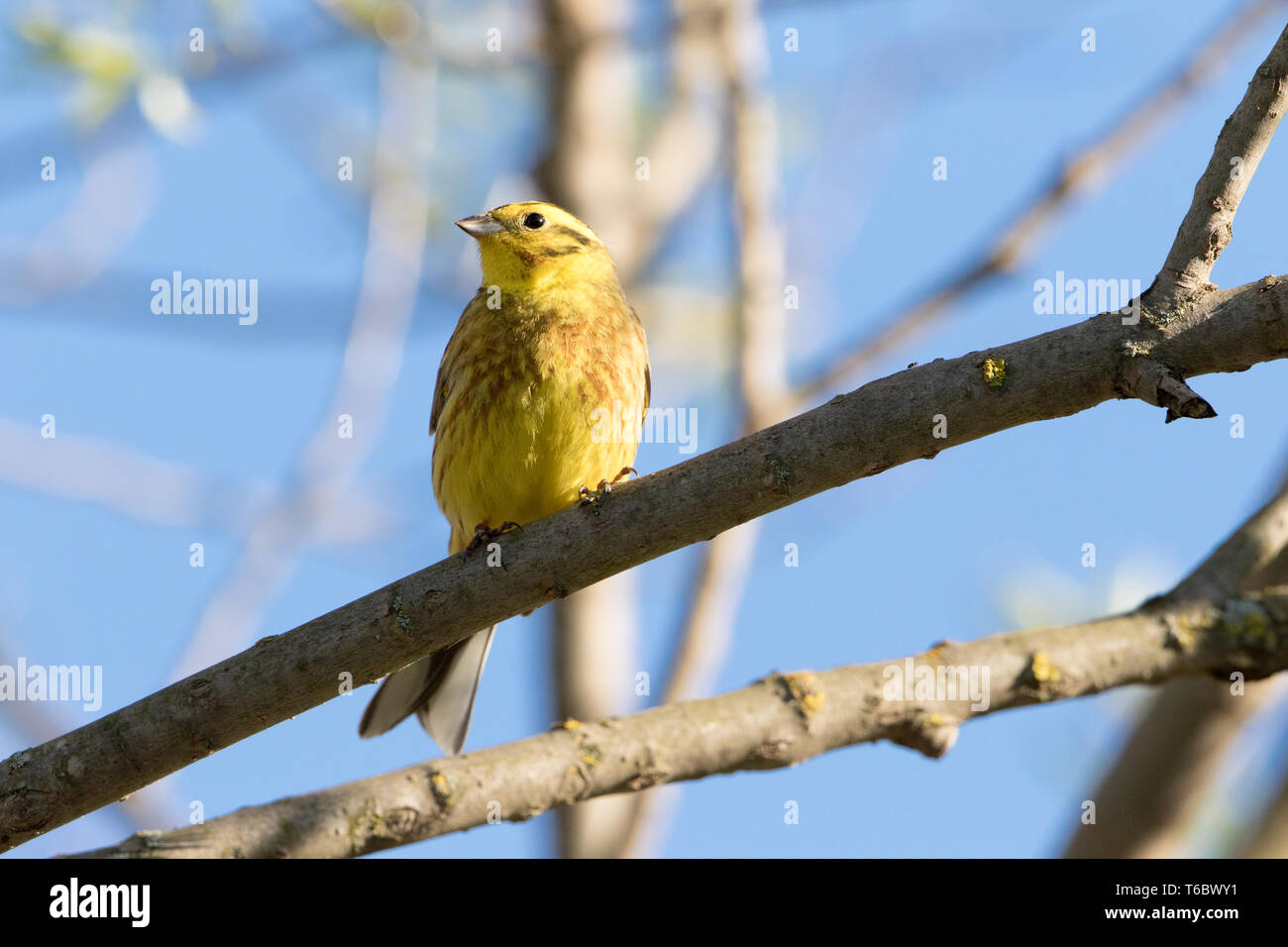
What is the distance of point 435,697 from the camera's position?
4602mm

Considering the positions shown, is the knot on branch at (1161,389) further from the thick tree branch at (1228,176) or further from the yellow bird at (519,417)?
the yellow bird at (519,417)

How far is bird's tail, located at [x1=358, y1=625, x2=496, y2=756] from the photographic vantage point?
4.49 m

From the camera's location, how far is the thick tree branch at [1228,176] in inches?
114

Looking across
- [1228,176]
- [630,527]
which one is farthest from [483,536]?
[1228,176]

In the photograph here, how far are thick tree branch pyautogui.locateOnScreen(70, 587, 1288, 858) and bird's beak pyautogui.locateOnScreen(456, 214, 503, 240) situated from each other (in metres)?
2.23

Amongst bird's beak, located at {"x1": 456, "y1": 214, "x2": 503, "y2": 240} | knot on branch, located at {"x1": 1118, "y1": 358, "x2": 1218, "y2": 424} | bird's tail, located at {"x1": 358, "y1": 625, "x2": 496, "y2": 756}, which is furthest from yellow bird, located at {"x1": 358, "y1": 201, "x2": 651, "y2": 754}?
knot on branch, located at {"x1": 1118, "y1": 358, "x2": 1218, "y2": 424}

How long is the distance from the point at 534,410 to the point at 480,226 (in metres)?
1.12

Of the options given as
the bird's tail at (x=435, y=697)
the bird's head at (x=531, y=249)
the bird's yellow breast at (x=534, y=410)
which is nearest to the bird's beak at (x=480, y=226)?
the bird's head at (x=531, y=249)

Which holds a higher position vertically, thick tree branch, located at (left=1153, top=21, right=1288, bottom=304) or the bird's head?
the bird's head

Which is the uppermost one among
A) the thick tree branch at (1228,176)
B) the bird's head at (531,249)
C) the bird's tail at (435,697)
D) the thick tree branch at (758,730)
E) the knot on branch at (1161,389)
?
the bird's head at (531,249)

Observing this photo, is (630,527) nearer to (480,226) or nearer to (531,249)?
(531,249)

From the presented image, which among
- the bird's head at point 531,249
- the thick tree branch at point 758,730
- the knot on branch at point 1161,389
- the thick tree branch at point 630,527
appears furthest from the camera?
the bird's head at point 531,249

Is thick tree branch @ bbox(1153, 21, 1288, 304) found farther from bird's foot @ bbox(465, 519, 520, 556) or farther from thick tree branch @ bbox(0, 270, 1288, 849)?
bird's foot @ bbox(465, 519, 520, 556)
